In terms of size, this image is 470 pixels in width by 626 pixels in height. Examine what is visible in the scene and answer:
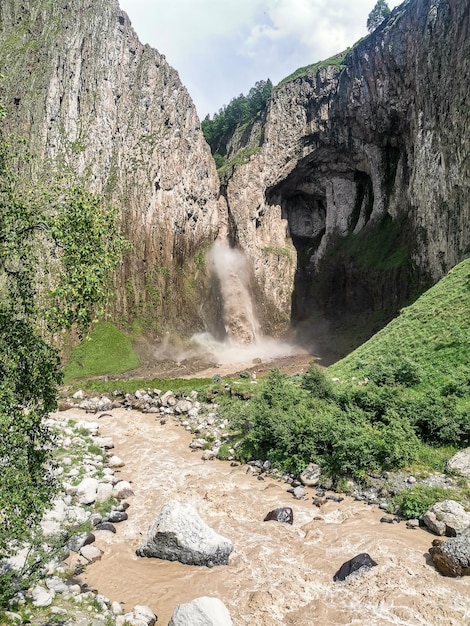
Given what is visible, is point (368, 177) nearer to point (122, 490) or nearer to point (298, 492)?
point (298, 492)

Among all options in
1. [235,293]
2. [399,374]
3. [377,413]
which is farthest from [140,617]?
[235,293]

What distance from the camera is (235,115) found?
270ft

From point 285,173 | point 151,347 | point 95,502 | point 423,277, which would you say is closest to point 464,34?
point 423,277

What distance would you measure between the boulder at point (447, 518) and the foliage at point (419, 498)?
315 mm

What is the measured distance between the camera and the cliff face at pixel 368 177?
40.8 m

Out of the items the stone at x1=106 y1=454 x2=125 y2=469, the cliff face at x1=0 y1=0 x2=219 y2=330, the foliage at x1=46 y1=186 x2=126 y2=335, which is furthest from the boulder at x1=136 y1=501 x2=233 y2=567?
the cliff face at x1=0 y1=0 x2=219 y2=330

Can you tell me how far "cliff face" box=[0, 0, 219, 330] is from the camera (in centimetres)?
5038

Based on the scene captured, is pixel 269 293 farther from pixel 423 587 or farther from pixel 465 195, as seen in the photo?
pixel 423 587

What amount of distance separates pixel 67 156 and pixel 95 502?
45945mm

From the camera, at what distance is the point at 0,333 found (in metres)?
6.83

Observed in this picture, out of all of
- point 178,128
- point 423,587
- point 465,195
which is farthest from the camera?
point 178,128

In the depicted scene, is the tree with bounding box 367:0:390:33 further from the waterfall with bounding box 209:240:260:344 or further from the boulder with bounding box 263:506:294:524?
the boulder with bounding box 263:506:294:524

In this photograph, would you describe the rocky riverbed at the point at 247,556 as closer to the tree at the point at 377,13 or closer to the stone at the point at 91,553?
the stone at the point at 91,553

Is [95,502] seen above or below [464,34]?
below
